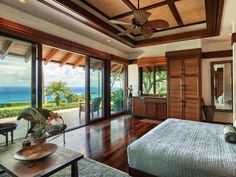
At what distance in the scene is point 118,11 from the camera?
359 cm

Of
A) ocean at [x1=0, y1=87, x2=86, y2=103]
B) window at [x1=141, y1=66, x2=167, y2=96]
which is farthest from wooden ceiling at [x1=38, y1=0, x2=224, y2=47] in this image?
ocean at [x1=0, y1=87, x2=86, y2=103]

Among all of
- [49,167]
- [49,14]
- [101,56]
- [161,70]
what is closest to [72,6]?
[49,14]

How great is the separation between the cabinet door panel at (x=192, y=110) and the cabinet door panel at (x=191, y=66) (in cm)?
94

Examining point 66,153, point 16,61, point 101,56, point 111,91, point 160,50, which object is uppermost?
point 160,50

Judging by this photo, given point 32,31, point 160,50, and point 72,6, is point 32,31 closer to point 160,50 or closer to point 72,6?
point 72,6

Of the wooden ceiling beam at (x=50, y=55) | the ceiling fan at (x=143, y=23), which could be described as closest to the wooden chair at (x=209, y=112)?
the ceiling fan at (x=143, y=23)

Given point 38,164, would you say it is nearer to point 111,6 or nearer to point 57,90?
point 111,6

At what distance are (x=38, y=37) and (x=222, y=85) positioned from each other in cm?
566

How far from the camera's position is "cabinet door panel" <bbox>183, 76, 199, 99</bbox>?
4770 millimetres

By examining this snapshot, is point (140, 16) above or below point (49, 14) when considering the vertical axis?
below

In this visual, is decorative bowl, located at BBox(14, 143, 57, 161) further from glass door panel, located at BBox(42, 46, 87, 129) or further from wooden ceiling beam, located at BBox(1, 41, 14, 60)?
glass door panel, located at BBox(42, 46, 87, 129)

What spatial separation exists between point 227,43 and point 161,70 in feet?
7.70

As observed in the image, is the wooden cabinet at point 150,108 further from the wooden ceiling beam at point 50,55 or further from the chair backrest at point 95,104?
the wooden ceiling beam at point 50,55

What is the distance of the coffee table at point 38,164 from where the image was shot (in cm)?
139
